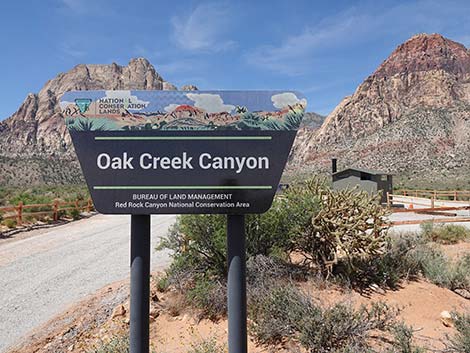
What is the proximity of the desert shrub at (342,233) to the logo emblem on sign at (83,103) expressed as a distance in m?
4.30

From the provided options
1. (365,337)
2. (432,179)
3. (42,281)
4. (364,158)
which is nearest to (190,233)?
(365,337)

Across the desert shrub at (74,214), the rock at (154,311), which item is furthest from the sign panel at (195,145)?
the desert shrub at (74,214)

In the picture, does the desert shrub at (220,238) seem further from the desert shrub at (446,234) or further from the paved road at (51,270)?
the desert shrub at (446,234)

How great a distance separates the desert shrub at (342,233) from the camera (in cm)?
574

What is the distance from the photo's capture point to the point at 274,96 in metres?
2.50

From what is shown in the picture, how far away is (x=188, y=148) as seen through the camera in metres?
2.51

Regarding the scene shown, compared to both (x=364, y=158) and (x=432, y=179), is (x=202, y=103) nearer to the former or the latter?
(x=432, y=179)

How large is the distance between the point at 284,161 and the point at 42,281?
750 centimetres

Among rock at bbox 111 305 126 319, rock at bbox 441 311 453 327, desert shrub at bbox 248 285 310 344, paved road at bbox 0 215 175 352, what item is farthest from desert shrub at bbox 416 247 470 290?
paved road at bbox 0 215 175 352

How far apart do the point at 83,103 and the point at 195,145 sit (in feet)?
2.90

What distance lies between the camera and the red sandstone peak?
6314 inches

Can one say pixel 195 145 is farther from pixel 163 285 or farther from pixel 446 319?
pixel 446 319

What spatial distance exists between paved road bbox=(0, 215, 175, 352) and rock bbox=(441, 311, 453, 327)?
581 cm

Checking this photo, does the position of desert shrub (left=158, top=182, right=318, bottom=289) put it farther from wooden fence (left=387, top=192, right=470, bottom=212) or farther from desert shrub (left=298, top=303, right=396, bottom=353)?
wooden fence (left=387, top=192, right=470, bottom=212)
